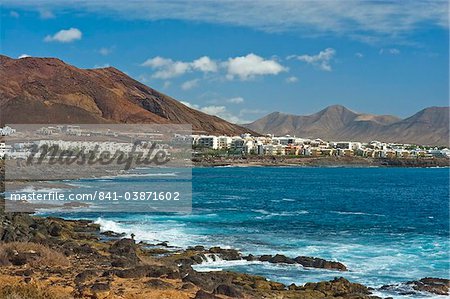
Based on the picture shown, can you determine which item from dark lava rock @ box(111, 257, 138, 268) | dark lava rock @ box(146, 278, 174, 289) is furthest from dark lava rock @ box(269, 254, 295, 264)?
dark lava rock @ box(146, 278, 174, 289)

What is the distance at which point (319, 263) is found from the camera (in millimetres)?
21609

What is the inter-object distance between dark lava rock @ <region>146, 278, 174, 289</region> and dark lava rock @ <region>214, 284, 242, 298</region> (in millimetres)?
1112

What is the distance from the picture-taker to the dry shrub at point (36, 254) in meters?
14.9

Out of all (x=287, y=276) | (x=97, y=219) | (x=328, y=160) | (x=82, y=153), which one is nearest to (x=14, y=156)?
(x=82, y=153)

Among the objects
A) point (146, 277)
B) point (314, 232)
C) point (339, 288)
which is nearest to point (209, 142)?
point (314, 232)

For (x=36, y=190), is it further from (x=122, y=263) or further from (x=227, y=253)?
(x=122, y=263)

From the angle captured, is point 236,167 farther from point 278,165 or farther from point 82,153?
point 82,153

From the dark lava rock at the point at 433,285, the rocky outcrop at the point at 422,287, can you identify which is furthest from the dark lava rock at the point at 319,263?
the dark lava rock at the point at 433,285

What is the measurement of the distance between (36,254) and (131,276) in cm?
318

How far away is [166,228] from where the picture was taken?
30938 millimetres

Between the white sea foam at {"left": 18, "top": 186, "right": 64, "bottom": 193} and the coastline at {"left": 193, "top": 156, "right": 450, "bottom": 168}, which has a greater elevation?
the coastline at {"left": 193, "top": 156, "right": 450, "bottom": 168}

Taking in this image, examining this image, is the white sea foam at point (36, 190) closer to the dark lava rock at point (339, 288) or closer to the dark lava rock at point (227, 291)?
the dark lava rock at point (339, 288)

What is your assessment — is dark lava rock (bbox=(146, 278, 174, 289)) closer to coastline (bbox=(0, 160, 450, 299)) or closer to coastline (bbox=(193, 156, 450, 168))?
coastline (bbox=(0, 160, 450, 299))

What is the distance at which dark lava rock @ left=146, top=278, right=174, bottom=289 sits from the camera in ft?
43.9
